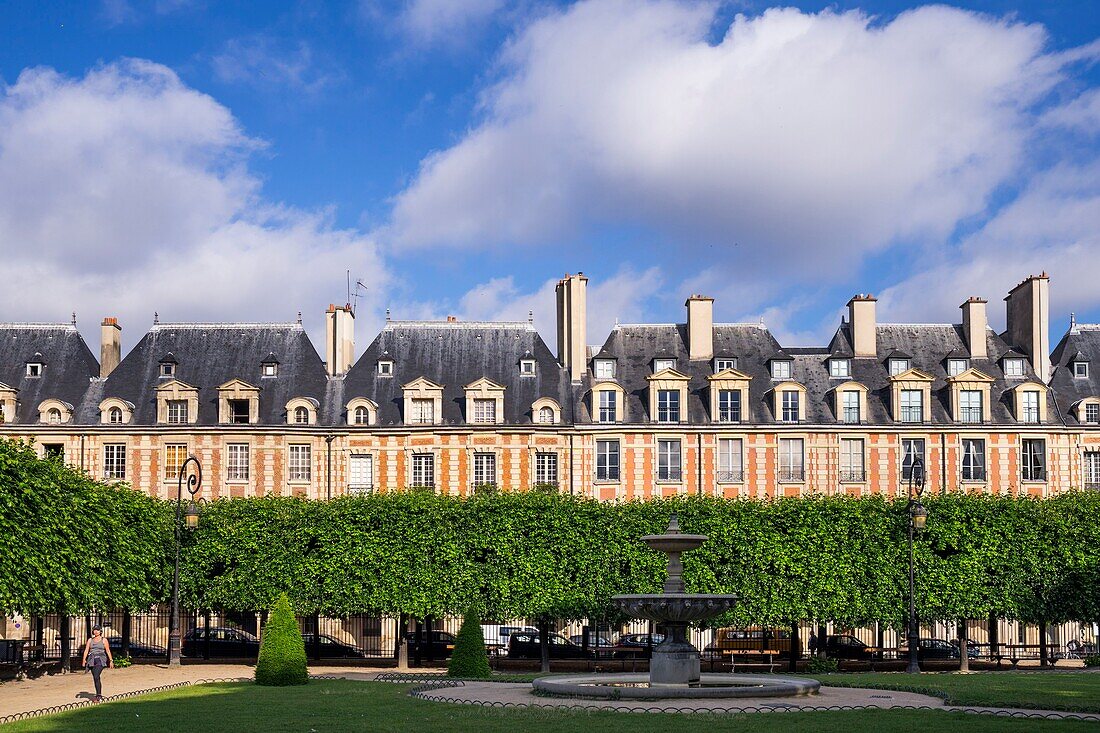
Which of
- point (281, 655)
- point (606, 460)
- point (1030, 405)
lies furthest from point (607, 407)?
point (281, 655)

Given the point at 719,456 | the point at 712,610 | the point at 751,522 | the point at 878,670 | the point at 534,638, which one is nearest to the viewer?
the point at 712,610

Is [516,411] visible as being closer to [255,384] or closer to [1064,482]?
[255,384]

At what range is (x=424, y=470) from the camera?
156 feet

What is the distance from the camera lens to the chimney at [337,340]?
1973 inches

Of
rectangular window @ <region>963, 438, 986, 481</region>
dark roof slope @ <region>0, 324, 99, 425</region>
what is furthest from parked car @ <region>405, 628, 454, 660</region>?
rectangular window @ <region>963, 438, 986, 481</region>

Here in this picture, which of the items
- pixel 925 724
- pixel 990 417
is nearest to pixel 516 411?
pixel 990 417

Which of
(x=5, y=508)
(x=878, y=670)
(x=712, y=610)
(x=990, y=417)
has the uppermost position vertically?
(x=990, y=417)

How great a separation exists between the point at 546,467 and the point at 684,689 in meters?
A: 26.0

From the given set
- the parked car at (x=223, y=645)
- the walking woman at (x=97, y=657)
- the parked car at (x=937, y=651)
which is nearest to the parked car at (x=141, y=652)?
the parked car at (x=223, y=645)

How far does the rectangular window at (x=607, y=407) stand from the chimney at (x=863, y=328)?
388 inches

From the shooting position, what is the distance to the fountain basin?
70.4 feet

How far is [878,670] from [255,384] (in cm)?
2541

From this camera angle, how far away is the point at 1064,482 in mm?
47688

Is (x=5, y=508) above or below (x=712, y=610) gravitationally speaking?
above
